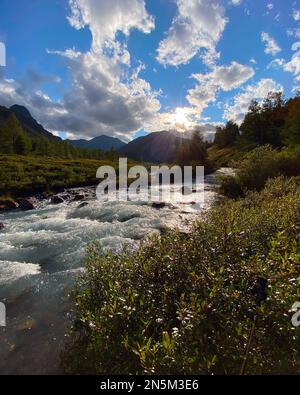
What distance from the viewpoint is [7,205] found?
30406 mm

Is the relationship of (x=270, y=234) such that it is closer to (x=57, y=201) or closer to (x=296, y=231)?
(x=296, y=231)

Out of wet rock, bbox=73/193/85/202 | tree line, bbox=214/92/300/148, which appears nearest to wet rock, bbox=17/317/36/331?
wet rock, bbox=73/193/85/202

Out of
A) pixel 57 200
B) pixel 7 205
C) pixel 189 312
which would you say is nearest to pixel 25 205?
pixel 7 205

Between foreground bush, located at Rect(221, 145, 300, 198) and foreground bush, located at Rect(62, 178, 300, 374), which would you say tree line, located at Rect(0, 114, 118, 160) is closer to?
foreground bush, located at Rect(221, 145, 300, 198)

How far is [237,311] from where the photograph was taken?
5672mm

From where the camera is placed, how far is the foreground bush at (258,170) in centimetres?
2966

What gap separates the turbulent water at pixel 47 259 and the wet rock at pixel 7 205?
1.86 metres

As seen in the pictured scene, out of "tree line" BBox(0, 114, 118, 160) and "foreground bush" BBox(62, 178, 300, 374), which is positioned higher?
"tree line" BBox(0, 114, 118, 160)

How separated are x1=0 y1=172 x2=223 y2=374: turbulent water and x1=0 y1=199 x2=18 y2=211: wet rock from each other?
186cm

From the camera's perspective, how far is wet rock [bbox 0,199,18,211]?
97.2 ft

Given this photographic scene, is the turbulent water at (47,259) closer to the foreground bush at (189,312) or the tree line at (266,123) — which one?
the foreground bush at (189,312)
